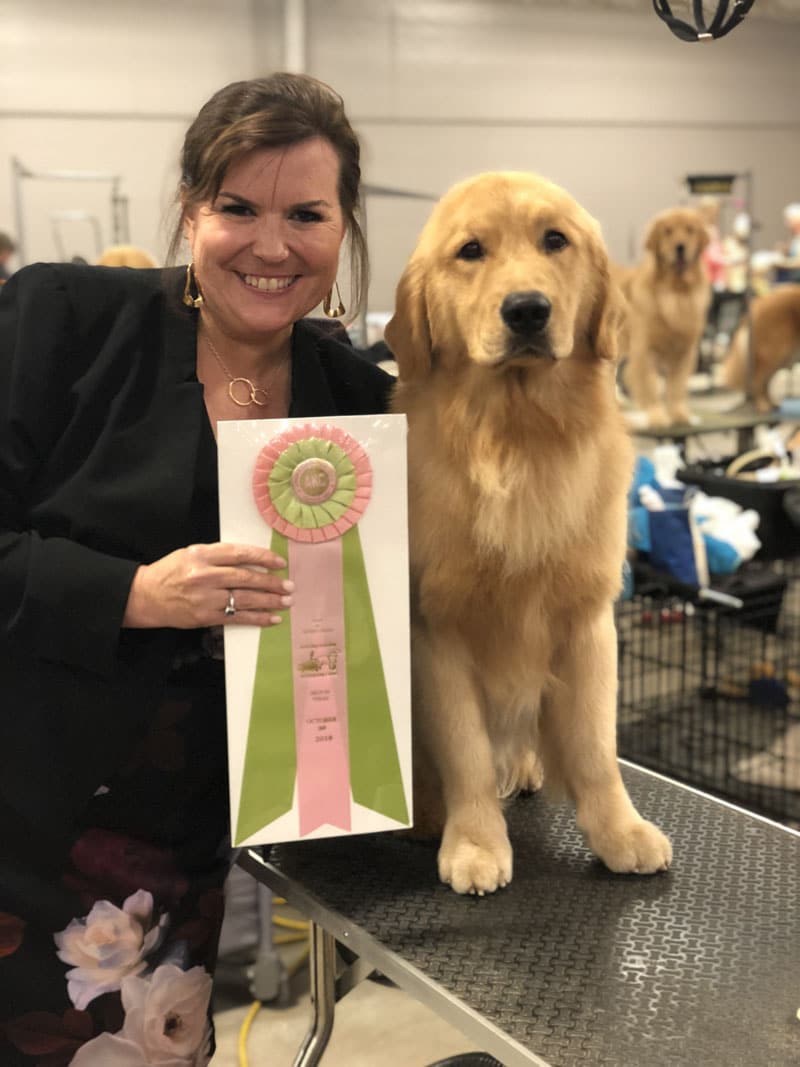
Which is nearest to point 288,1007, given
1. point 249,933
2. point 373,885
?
point 249,933

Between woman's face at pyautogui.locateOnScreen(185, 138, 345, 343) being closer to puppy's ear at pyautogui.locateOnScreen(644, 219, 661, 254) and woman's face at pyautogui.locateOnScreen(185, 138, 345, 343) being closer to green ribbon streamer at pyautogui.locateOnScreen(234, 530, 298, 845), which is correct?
green ribbon streamer at pyautogui.locateOnScreen(234, 530, 298, 845)

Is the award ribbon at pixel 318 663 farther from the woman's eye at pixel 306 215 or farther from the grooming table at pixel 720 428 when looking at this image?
the grooming table at pixel 720 428

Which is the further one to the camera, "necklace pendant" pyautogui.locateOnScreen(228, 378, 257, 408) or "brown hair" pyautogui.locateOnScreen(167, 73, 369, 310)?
"necklace pendant" pyautogui.locateOnScreen(228, 378, 257, 408)

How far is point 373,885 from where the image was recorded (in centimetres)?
132

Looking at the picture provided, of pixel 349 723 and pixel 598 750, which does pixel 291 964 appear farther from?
pixel 349 723

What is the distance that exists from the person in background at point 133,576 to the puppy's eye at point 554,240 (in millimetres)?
242

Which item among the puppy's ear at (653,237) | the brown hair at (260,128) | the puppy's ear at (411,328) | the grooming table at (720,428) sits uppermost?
the puppy's ear at (653,237)

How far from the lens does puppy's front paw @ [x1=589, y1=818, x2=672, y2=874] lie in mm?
1305

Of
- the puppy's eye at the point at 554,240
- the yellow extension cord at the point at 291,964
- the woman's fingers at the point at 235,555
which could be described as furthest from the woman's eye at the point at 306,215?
the yellow extension cord at the point at 291,964

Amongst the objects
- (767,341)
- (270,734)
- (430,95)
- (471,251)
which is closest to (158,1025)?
(270,734)

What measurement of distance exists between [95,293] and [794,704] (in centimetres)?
303

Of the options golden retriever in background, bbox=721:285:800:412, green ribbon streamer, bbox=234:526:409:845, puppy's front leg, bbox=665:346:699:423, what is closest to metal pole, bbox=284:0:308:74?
golden retriever in background, bbox=721:285:800:412

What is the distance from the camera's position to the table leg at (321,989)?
139cm

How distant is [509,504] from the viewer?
1.25m
